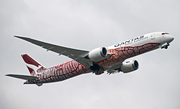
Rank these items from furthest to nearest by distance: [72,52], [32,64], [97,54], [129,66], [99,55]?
[32,64] → [129,66] → [72,52] → [97,54] → [99,55]

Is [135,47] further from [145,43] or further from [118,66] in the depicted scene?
[118,66]

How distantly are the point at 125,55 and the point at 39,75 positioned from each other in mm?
17140

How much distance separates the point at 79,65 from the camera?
46938 millimetres

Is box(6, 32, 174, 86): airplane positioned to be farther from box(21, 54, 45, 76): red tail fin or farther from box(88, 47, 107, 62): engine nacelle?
box(21, 54, 45, 76): red tail fin

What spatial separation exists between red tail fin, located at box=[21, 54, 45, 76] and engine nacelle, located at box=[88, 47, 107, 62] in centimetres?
1412

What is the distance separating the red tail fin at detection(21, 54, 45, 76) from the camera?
53875 millimetres

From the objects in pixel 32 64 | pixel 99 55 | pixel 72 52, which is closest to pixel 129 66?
pixel 99 55

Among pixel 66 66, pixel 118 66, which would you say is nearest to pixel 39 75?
pixel 66 66

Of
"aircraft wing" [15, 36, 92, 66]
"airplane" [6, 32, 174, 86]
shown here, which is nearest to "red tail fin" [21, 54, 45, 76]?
"airplane" [6, 32, 174, 86]

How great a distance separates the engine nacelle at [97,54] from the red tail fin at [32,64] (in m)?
14.1

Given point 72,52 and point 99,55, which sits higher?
point 72,52

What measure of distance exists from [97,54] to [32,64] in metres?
17.6

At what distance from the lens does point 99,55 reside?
139 feet

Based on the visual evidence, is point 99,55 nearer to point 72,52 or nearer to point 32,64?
point 72,52
